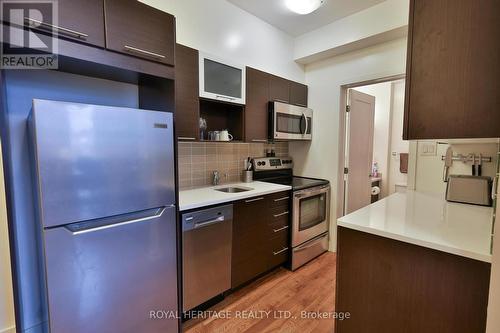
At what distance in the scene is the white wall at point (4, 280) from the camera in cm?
148

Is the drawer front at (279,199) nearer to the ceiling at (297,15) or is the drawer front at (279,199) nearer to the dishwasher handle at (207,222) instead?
the dishwasher handle at (207,222)

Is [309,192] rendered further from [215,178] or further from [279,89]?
[279,89]

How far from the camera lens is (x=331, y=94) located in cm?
295

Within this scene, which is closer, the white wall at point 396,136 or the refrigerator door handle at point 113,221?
the refrigerator door handle at point 113,221

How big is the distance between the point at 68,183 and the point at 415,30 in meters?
1.83

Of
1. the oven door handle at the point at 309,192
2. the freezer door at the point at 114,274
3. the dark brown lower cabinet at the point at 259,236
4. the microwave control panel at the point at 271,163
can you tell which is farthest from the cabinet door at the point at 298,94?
the freezer door at the point at 114,274

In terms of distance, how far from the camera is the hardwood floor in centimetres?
177

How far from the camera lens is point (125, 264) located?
1.37 meters

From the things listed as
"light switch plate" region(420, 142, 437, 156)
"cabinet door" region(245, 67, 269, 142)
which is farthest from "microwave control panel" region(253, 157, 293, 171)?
"light switch plate" region(420, 142, 437, 156)

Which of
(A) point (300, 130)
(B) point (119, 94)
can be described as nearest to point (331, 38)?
(A) point (300, 130)

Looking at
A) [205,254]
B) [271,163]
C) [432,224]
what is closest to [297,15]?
[271,163]

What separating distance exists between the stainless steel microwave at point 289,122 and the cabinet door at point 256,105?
0.08 m

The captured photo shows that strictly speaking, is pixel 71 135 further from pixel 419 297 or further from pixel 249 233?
pixel 419 297

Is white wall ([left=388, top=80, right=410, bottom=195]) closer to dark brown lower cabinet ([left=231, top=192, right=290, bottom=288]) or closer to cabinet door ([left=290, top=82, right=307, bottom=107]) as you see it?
cabinet door ([left=290, top=82, right=307, bottom=107])
